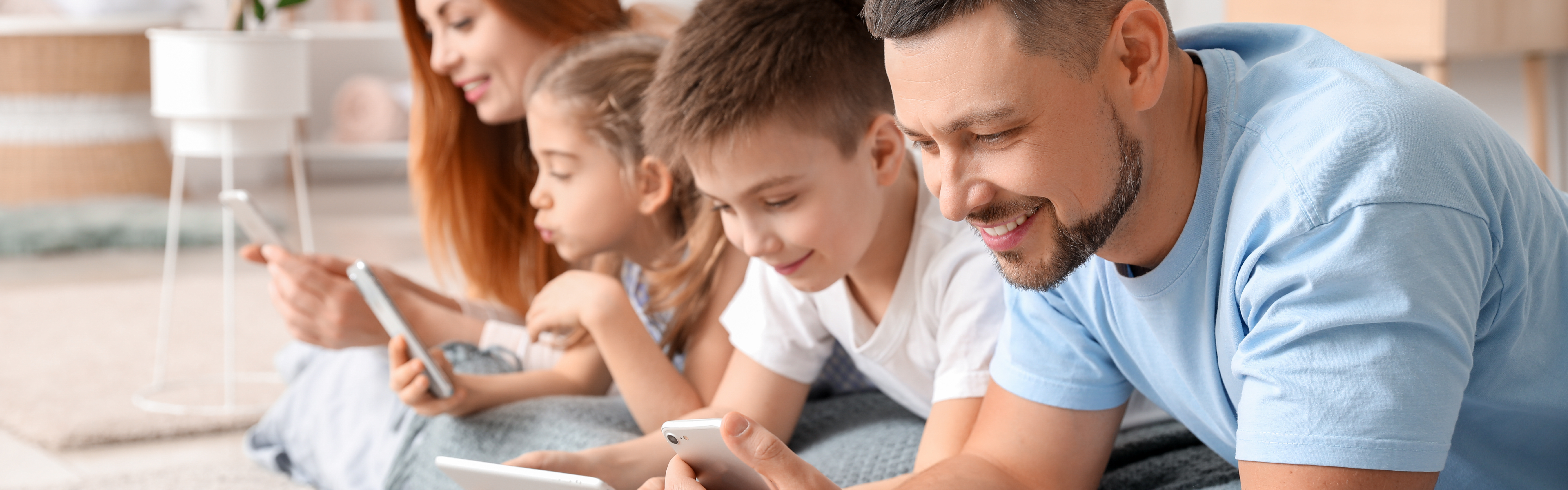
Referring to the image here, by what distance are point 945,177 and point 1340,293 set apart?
0.21m

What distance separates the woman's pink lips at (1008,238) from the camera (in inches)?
27.6

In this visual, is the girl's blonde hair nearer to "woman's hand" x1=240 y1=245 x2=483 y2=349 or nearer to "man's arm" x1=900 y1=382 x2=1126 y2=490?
"woman's hand" x1=240 y1=245 x2=483 y2=349

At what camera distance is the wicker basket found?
12.8 ft

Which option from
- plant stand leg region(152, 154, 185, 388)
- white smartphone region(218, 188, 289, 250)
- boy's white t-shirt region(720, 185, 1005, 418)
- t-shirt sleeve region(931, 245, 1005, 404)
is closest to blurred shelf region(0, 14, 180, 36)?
plant stand leg region(152, 154, 185, 388)

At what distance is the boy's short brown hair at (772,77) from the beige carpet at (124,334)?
0.91m

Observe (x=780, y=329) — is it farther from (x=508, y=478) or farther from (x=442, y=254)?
(x=442, y=254)

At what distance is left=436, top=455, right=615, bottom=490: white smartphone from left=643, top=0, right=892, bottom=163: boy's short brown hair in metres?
0.31

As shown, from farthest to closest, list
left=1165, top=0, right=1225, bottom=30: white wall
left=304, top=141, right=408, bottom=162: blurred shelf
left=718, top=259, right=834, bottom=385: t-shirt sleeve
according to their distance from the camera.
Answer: left=304, top=141, right=408, bottom=162: blurred shelf → left=1165, top=0, right=1225, bottom=30: white wall → left=718, top=259, right=834, bottom=385: t-shirt sleeve

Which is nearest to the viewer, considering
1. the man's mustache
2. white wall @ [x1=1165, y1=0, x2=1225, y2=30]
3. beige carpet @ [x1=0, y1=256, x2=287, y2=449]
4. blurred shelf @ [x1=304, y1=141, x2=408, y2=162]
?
the man's mustache

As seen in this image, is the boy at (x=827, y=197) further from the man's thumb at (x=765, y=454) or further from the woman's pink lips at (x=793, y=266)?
the man's thumb at (x=765, y=454)

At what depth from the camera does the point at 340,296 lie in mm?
1372

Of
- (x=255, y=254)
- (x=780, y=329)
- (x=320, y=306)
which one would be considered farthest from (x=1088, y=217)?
(x=255, y=254)

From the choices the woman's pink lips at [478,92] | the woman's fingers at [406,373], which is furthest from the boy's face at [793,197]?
the woman's pink lips at [478,92]

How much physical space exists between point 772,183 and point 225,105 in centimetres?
126
